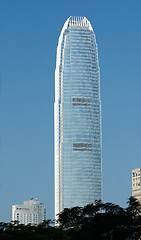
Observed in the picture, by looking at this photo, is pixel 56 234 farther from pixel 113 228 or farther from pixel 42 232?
pixel 113 228

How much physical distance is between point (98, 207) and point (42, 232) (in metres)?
35.5

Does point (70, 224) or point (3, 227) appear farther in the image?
point (70, 224)

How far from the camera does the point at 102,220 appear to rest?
407ft

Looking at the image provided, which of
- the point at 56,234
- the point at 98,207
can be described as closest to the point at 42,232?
the point at 56,234

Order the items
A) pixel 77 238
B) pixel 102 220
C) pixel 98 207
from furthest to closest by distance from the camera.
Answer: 1. pixel 98 207
2. pixel 102 220
3. pixel 77 238

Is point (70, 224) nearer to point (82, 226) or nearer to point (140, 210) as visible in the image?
point (82, 226)

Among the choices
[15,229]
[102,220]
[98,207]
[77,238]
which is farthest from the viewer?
[98,207]

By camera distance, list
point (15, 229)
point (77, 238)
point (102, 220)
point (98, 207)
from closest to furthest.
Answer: point (15, 229), point (77, 238), point (102, 220), point (98, 207)

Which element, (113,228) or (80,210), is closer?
(113,228)

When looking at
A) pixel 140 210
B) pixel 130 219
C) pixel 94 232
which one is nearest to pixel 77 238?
pixel 94 232

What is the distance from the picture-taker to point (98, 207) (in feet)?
438

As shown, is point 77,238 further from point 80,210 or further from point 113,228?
point 80,210

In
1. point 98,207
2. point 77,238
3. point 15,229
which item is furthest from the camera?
point 98,207

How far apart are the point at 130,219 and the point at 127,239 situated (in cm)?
457
